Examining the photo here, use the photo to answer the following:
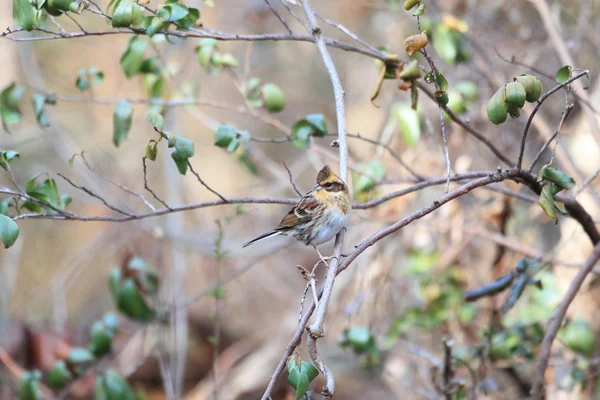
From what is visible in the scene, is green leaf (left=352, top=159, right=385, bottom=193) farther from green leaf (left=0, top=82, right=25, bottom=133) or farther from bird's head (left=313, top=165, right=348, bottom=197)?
green leaf (left=0, top=82, right=25, bottom=133)

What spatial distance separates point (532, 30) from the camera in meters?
5.07

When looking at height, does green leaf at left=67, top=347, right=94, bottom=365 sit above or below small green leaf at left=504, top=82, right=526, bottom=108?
below

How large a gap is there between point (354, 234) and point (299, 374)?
3211mm

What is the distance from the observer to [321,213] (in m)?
2.92

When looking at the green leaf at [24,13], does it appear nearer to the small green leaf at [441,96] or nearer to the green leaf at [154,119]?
the green leaf at [154,119]

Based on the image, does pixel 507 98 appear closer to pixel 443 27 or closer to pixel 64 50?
pixel 443 27

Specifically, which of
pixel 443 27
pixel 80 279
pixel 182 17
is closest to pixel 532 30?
pixel 443 27

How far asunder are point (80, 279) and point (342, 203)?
5.54 m

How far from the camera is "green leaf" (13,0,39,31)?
228 centimetres

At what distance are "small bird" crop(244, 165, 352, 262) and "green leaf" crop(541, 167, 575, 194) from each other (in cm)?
81

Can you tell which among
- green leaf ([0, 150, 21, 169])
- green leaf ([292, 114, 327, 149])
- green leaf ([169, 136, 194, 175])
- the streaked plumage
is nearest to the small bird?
the streaked plumage

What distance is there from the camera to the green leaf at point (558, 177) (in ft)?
6.32

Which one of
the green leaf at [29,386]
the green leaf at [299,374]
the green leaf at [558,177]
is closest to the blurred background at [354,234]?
the green leaf at [29,386]

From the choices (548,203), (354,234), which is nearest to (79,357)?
(354,234)
